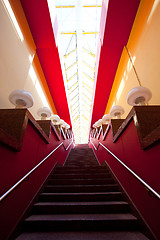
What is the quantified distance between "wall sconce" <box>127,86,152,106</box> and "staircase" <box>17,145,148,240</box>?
1.79m

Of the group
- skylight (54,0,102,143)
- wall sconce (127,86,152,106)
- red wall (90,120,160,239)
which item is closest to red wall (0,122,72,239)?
red wall (90,120,160,239)

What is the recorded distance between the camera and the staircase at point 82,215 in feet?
5.07

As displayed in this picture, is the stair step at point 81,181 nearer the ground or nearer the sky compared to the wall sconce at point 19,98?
nearer the ground

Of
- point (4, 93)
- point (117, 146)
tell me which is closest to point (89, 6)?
point (4, 93)

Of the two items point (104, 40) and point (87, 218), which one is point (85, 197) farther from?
point (104, 40)

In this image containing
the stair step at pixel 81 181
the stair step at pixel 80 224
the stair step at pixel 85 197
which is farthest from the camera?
the stair step at pixel 81 181

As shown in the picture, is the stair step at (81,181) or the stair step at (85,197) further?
the stair step at (81,181)

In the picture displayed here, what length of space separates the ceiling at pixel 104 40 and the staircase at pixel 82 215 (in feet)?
14.8

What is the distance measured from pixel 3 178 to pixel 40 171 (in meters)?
1.15

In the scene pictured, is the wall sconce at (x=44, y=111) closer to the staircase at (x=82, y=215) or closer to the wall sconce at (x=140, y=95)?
the staircase at (x=82, y=215)

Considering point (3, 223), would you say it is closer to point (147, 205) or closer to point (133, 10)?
point (147, 205)

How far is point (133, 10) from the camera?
361 cm

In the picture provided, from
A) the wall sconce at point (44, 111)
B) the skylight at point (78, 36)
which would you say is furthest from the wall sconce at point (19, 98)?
the skylight at point (78, 36)

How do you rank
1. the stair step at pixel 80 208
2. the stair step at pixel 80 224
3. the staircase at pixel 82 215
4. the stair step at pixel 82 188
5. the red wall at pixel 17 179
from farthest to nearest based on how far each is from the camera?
the stair step at pixel 82 188
the stair step at pixel 80 208
the stair step at pixel 80 224
the staircase at pixel 82 215
the red wall at pixel 17 179
